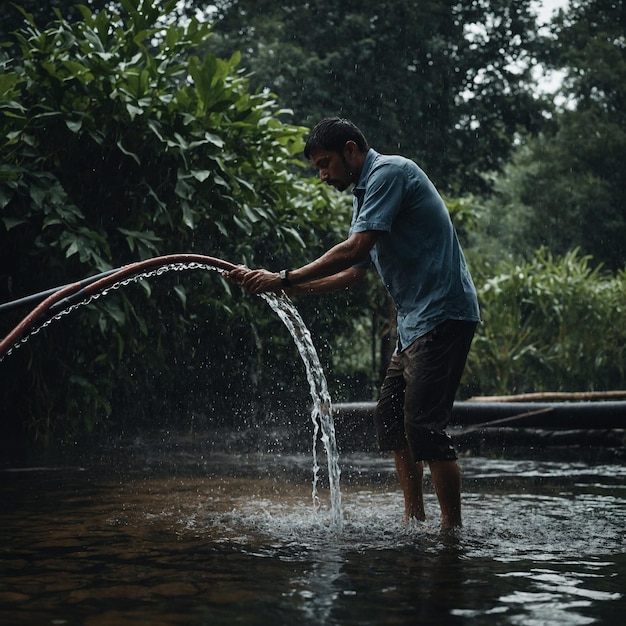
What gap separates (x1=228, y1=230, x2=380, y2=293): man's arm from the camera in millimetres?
4461

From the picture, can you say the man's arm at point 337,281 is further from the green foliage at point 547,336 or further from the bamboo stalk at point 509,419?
the green foliage at point 547,336

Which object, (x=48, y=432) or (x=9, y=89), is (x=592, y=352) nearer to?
(x=48, y=432)

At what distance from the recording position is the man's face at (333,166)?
183 inches

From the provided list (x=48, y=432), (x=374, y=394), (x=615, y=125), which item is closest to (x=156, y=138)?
(x=48, y=432)

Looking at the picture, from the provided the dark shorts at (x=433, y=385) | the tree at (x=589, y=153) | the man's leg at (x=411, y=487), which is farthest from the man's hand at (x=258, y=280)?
the tree at (x=589, y=153)

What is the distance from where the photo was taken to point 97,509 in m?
5.27

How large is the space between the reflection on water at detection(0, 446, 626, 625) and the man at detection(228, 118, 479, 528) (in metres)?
0.45

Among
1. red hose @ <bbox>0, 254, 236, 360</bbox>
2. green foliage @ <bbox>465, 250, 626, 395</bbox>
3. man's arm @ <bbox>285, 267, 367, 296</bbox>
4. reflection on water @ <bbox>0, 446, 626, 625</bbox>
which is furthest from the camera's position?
green foliage @ <bbox>465, 250, 626, 395</bbox>

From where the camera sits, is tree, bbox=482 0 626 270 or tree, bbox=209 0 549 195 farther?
tree, bbox=482 0 626 270

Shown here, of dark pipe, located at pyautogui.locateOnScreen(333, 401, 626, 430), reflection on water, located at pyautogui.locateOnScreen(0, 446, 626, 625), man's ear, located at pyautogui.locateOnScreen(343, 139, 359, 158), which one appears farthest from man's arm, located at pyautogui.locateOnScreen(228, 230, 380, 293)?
dark pipe, located at pyautogui.locateOnScreen(333, 401, 626, 430)

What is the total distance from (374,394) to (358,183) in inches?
277

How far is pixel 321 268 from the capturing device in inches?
181

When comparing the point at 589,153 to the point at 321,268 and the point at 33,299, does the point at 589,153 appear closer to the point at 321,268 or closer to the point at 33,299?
the point at 321,268

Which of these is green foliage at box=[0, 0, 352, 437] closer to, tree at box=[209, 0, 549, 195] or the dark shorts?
the dark shorts
